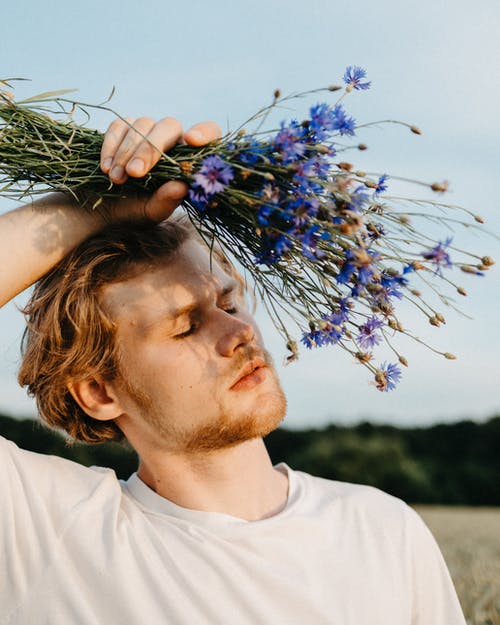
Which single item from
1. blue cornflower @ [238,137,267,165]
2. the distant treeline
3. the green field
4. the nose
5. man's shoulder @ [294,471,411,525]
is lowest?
the distant treeline

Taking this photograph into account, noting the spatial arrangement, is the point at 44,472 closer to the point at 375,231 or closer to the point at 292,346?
the point at 292,346

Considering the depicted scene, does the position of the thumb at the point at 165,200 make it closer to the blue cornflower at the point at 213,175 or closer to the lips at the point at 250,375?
the blue cornflower at the point at 213,175

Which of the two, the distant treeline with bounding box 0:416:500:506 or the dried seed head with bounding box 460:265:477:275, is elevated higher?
the dried seed head with bounding box 460:265:477:275

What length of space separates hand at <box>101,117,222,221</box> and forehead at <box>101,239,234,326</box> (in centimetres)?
36

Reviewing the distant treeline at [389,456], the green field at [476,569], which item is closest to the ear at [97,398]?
the green field at [476,569]

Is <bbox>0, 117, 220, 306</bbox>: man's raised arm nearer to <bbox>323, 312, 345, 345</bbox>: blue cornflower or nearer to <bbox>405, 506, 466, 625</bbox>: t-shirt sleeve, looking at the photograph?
<bbox>323, 312, 345, 345</bbox>: blue cornflower

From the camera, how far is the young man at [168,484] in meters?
Answer: 2.30

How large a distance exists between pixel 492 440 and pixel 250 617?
15.4 metres

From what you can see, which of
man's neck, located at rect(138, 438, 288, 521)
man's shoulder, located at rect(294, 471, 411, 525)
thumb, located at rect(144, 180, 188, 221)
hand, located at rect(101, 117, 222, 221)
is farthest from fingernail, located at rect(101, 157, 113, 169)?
man's shoulder, located at rect(294, 471, 411, 525)

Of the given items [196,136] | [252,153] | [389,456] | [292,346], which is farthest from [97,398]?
[389,456]

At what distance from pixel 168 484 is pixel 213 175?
1.17 meters

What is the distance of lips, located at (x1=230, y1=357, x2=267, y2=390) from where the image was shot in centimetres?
251

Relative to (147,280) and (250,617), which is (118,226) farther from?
(250,617)

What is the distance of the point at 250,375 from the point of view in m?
2.54
